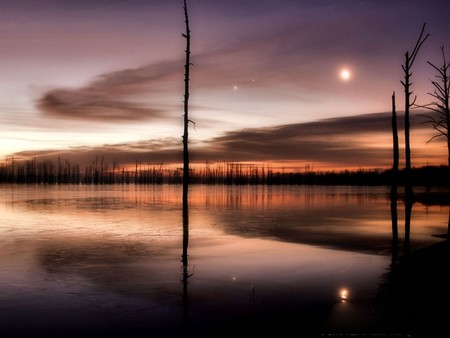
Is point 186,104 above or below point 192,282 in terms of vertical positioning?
above

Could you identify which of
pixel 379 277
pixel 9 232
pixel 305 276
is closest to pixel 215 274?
pixel 305 276

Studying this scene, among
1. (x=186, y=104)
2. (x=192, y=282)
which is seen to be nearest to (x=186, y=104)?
(x=186, y=104)

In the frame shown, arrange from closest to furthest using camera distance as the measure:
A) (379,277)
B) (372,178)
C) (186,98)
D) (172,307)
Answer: (172,307), (379,277), (186,98), (372,178)

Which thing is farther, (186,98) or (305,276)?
(186,98)

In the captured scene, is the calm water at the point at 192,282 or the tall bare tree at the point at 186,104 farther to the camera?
the tall bare tree at the point at 186,104

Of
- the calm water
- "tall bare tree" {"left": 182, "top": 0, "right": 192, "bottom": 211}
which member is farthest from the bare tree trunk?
the calm water

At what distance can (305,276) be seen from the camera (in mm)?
9164

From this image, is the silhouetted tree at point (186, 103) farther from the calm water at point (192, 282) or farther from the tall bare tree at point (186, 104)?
the calm water at point (192, 282)

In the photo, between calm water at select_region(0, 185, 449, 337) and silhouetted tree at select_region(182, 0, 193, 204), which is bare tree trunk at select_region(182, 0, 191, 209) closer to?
silhouetted tree at select_region(182, 0, 193, 204)

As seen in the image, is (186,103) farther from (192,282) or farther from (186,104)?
(192,282)

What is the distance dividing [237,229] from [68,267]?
29.3 ft

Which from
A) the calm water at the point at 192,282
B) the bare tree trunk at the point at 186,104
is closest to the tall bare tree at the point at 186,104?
the bare tree trunk at the point at 186,104

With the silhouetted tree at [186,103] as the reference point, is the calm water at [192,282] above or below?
below

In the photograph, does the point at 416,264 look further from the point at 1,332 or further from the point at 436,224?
the point at 436,224
